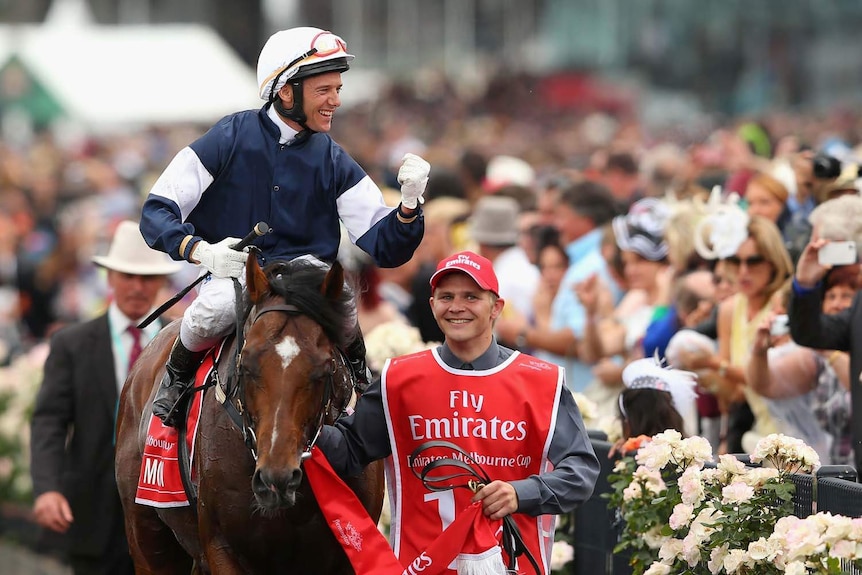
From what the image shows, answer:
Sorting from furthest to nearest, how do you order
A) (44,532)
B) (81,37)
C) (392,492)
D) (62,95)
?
(81,37)
(62,95)
(44,532)
(392,492)

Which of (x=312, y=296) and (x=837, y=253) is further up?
(x=312, y=296)

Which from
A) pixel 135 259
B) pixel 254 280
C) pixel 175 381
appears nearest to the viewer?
pixel 254 280

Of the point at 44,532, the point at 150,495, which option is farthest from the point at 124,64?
the point at 150,495

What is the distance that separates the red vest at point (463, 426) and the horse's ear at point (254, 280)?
53 cm

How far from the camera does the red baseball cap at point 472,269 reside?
5695mm

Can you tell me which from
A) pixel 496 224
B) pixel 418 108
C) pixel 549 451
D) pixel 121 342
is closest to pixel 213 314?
pixel 549 451

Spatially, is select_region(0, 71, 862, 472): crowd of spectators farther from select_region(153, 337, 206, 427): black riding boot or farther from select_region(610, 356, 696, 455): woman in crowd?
select_region(153, 337, 206, 427): black riding boot

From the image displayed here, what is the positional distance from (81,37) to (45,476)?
28.5 meters

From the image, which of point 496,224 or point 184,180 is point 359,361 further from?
point 496,224

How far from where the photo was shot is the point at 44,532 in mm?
11484

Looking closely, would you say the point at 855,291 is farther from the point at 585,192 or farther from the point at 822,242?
the point at 585,192

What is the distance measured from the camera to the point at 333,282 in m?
5.76

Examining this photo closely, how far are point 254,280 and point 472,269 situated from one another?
78 centimetres

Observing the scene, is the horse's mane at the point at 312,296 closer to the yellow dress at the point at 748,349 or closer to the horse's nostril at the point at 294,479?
the horse's nostril at the point at 294,479
